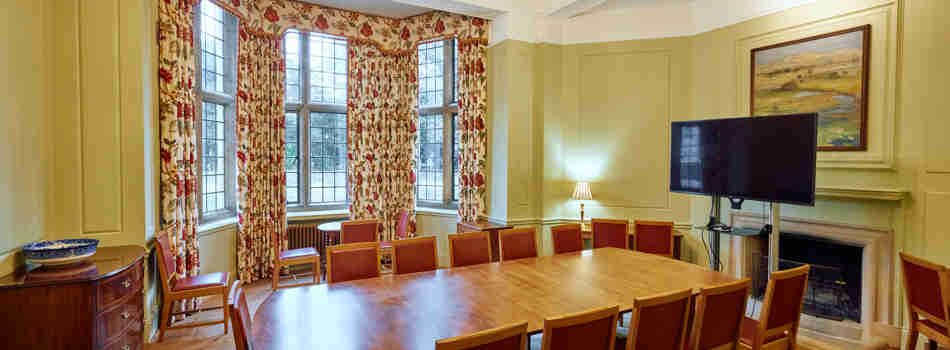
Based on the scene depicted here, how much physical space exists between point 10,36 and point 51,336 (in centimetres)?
175

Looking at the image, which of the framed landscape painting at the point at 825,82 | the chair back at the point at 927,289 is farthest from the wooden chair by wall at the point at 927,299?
the framed landscape painting at the point at 825,82

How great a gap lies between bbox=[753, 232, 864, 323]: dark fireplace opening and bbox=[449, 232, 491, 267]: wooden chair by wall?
282cm

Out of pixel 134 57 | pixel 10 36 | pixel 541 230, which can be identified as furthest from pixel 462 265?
pixel 10 36

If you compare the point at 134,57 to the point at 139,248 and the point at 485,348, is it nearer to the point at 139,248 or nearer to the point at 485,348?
the point at 139,248

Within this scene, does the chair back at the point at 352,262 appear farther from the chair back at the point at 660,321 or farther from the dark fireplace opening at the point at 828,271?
the dark fireplace opening at the point at 828,271

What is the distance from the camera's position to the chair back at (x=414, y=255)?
3.13 metres

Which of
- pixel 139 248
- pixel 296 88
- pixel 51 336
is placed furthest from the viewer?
pixel 296 88

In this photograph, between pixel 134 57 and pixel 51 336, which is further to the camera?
pixel 134 57

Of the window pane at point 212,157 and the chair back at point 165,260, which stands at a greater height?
the window pane at point 212,157

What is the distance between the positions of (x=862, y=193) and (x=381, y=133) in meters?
4.98

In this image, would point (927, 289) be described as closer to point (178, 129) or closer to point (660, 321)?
point (660, 321)

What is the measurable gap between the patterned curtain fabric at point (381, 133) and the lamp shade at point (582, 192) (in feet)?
7.12

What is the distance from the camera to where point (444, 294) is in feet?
8.20

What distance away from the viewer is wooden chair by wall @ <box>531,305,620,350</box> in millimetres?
1688
